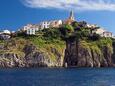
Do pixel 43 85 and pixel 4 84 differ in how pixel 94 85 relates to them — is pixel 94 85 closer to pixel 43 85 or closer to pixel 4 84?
pixel 43 85

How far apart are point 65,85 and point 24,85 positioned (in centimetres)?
1013

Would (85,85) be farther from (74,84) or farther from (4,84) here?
(4,84)

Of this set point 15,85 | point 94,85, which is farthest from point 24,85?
point 94,85

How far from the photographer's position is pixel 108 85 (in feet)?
332

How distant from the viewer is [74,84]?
104 meters

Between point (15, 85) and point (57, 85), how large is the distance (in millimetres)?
10329

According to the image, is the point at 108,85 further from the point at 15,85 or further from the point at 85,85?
the point at 15,85

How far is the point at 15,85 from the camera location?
325 ft

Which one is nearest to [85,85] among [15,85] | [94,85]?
[94,85]

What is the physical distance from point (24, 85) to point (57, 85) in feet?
26.7

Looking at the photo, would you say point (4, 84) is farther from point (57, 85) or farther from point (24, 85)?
point (57, 85)

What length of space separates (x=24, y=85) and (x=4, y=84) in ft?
18.9

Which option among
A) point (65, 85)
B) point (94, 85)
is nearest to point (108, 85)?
point (94, 85)

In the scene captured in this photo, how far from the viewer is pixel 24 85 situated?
99500mm
